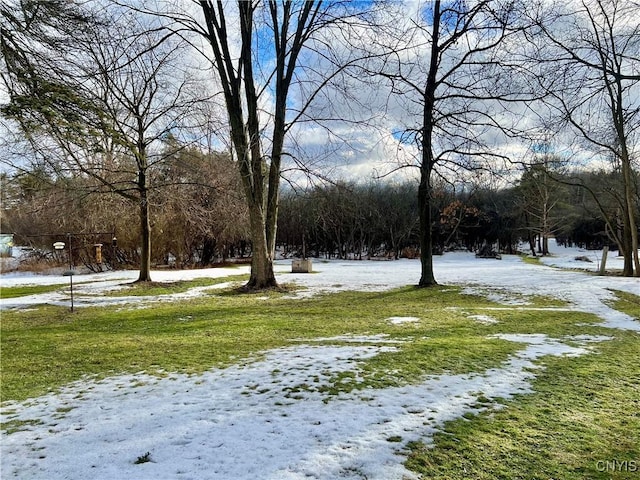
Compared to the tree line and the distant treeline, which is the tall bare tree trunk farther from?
the distant treeline

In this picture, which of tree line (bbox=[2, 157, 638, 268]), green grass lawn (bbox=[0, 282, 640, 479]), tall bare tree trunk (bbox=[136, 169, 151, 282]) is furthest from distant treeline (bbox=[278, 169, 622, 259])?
green grass lawn (bbox=[0, 282, 640, 479])

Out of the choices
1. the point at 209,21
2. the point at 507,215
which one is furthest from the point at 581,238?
the point at 209,21

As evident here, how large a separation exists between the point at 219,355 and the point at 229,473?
8.84ft

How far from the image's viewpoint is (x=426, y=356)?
15.3 ft

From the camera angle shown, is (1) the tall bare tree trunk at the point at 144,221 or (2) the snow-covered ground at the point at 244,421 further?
(1) the tall bare tree trunk at the point at 144,221

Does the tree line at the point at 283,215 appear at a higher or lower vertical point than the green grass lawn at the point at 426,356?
higher

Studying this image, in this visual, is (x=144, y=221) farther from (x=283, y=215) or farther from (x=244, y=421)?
(x=283, y=215)

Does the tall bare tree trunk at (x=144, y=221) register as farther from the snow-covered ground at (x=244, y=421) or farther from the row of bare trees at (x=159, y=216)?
the snow-covered ground at (x=244, y=421)

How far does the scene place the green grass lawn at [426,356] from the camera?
2.56 m

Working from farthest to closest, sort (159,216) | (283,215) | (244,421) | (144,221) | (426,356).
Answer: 1. (283,215)
2. (159,216)
3. (144,221)
4. (426,356)
5. (244,421)

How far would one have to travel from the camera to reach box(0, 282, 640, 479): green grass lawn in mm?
2561

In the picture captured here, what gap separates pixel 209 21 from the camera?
1177 centimetres

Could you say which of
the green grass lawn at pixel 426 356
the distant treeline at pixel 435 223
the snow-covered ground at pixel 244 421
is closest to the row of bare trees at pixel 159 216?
the green grass lawn at pixel 426 356

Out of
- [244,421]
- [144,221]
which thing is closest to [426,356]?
[244,421]
